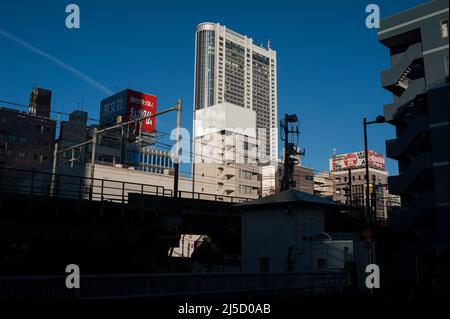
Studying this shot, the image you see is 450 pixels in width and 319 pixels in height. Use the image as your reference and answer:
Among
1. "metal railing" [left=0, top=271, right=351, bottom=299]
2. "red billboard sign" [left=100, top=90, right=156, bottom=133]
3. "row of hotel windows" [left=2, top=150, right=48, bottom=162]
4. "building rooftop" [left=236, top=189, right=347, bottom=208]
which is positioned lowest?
"metal railing" [left=0, top=271, right=351, bottom=299]

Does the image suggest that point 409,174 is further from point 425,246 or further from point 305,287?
point 305,287

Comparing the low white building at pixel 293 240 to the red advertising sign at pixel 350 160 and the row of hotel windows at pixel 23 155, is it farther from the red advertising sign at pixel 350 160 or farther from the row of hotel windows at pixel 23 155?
the red advertising sign at pixel 350 160

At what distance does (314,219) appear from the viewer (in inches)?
1157

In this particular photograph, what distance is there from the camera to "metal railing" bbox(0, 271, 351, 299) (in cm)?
1452

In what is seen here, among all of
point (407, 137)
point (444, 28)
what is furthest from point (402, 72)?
point (407, 137)

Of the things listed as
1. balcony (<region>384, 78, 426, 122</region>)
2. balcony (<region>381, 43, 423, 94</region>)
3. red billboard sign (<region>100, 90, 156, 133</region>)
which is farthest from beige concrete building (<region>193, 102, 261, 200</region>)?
balcony (<region>381, 43, 423, 94</region>)

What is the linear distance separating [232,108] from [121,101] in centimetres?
3401

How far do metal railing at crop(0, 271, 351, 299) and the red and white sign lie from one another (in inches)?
5261

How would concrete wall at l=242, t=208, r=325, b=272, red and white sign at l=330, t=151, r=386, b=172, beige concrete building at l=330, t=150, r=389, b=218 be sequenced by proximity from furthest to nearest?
red and white sign at l=330, t=151, r=386, b=172, beige concrete building at l=330, t=150, r=389, b=218, concrete wall at l=242, t=208, r=325, b=272

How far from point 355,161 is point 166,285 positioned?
143 metres

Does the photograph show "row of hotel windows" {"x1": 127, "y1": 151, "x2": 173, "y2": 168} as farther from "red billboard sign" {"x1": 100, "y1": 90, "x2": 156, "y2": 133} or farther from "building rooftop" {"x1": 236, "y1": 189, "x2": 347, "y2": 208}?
"building rooftop" {"x1": 236, "y1": 189, "x2": 347, "y2": 208}

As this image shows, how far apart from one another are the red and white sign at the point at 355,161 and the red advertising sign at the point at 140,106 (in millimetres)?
72565
